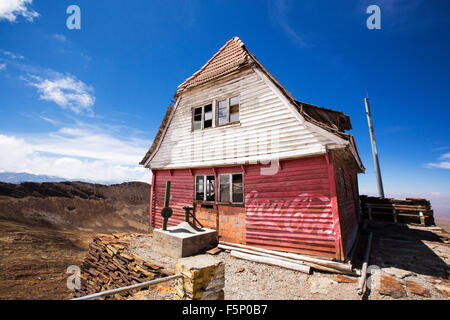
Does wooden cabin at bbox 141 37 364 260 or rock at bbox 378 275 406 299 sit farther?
wooden cabin at bbox 141 37 364 260

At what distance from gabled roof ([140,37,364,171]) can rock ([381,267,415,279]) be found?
421cm

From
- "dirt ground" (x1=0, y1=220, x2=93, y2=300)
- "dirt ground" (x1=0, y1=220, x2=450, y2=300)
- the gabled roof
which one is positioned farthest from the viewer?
"dirt ground" (x1=0, y1=220, x2=93, y2=300)

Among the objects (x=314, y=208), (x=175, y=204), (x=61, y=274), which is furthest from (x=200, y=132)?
(x=61, y=274)

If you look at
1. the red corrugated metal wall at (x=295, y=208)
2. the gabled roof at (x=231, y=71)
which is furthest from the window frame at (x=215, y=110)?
the red corrugated metal wall at (x=295, y=208)

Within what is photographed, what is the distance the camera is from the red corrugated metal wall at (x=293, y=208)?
20.0ft

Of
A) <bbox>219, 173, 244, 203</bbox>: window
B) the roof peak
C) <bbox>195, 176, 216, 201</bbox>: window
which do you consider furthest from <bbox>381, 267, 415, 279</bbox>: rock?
the roof peak

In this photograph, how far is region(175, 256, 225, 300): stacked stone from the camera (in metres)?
2.84

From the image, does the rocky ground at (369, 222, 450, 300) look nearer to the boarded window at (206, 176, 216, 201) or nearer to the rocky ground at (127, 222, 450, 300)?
the rocky ground at (127, 222, 450, 300)

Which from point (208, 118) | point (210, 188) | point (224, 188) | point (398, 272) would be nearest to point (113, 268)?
point (210, 188)

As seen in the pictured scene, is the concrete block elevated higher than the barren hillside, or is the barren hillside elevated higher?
the concrete block

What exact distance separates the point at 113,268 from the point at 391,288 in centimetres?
869

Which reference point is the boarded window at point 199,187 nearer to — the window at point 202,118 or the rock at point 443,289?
the window at point 202,118

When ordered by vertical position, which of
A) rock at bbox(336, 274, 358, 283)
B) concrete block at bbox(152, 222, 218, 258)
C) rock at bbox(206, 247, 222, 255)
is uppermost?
concrete block at bbox(152, 222, 218, 258)
